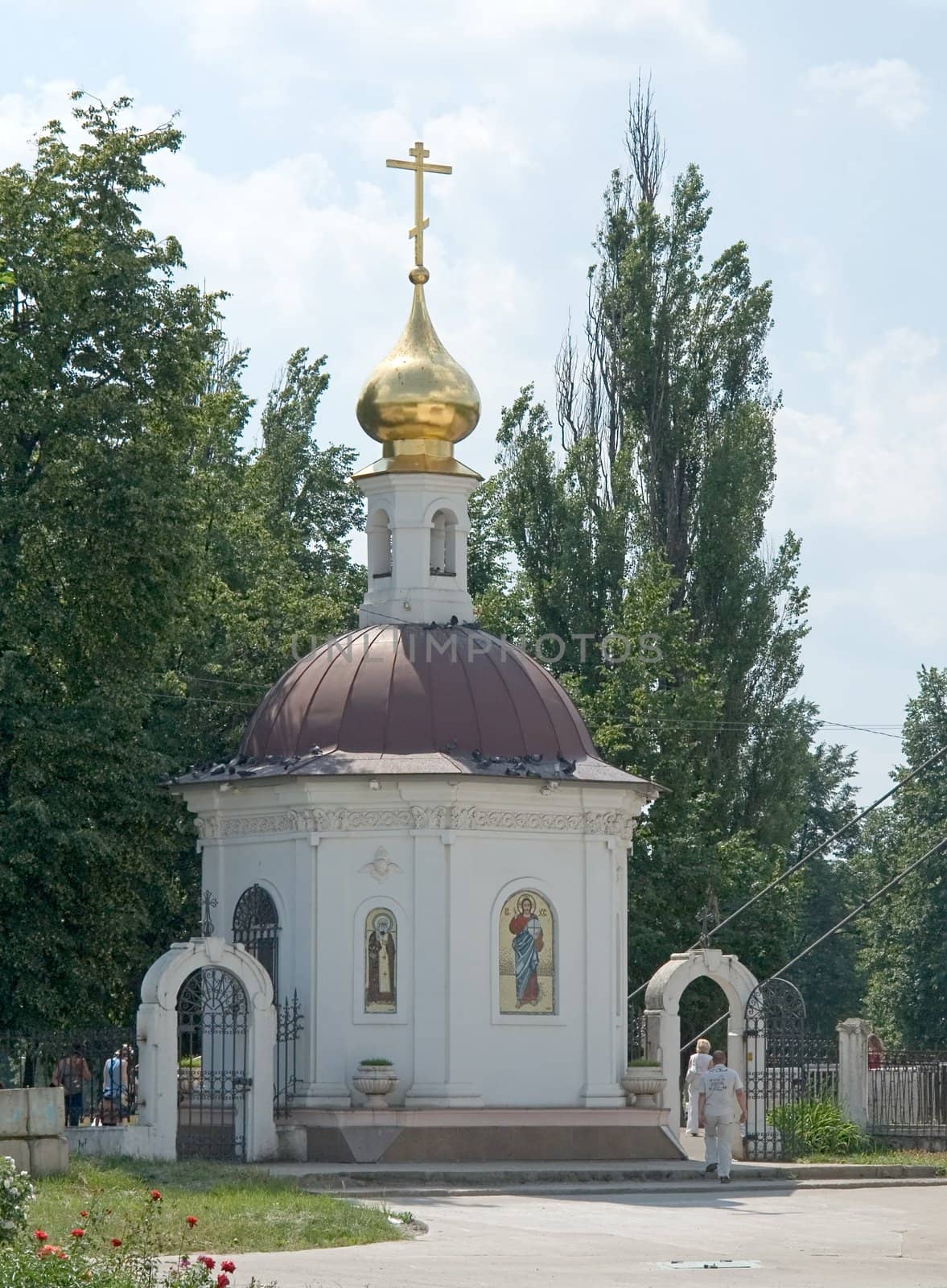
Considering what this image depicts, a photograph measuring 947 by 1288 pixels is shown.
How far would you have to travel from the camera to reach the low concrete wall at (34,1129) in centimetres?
1909

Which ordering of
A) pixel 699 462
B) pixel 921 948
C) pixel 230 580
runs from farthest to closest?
1. pixel 921 948
2. pixel 699 462
3. pixel 230 580

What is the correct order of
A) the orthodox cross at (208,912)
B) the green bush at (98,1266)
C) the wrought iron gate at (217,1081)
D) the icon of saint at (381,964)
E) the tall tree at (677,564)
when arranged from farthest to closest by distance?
the tall tree at (677,564)
the orthodox cross at (208,912)
the icon of saint at (381,964)
the wrought iron gate at (217,1081)
the green bush at (98,1266)

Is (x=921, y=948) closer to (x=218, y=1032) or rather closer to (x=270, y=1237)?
(x=218, y=1032)

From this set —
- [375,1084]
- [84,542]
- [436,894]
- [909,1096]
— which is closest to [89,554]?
[84,542]

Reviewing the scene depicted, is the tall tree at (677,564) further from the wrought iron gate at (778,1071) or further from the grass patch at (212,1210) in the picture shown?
the grass patch at (212,1210)

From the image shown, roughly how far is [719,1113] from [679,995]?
3941 millimetres

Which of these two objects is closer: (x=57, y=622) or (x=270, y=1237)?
(x=270, y=1237)

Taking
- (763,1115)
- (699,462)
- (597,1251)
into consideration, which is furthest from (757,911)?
(597,1251)

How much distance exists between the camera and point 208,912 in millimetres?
27250

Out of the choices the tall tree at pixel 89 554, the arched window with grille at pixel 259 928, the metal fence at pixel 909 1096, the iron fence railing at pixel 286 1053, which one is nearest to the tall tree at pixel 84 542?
the tall tree at pixel 89 554

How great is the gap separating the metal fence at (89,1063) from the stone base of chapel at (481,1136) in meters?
1.89

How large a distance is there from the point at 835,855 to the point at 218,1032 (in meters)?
45.9

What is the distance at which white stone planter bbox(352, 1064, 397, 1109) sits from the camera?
81.1 feet

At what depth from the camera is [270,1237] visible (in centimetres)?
1617
